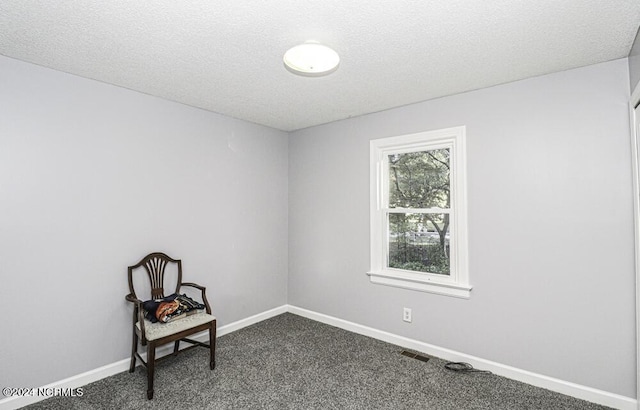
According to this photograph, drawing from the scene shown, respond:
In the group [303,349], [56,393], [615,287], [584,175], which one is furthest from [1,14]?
[615,287]

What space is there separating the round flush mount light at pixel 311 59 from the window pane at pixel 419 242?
1.84 m

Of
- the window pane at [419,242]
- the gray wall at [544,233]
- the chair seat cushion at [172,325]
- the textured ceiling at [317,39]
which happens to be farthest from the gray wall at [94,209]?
the gray wall at [544,233]

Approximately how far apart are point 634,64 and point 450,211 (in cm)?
159

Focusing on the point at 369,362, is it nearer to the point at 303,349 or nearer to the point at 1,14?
the point at 303,349

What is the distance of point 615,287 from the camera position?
89.0 inches

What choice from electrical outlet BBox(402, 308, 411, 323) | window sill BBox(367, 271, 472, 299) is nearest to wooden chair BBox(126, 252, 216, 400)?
window sill BBox(367, 271, 472, 299)

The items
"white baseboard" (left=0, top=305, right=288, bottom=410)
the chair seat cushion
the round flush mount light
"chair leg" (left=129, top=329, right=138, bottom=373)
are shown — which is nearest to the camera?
the round flush mount light

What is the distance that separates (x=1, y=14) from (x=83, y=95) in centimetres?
85

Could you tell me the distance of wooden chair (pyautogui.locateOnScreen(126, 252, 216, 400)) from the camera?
242 cm

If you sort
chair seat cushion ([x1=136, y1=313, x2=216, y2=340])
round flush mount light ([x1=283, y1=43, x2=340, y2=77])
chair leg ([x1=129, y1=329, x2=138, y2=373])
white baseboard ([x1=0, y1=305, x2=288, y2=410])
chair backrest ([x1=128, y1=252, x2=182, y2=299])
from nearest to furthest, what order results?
round flush mount light ([x1=283, y1=43, x2=340, y2=77]), white baseboard ([x1=0, y1=305, x2=288, y2=410]), chair seat cushion ([x1=136, y1=313, x2=216, y2=340]), chair leg ([x1=129, y1=329, x2=138, y2=373]), chair backrest ([x1=128, y1=252, x2=182, y2=299])

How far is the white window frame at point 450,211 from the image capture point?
9.57 ft

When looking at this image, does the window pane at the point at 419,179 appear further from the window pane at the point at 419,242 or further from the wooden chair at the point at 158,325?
the wooden chair at the point at 158,325

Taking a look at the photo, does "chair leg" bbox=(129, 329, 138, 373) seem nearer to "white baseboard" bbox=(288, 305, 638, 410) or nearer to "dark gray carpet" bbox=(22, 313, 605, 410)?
"dark gray carpet" bbox=(22, 313, 605, 410)

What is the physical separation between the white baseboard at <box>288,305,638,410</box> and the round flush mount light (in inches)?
104
